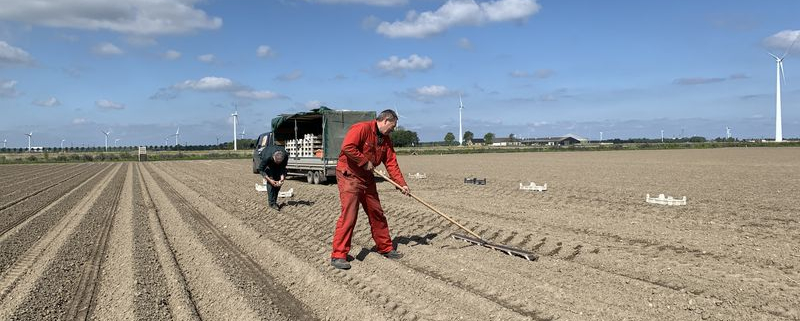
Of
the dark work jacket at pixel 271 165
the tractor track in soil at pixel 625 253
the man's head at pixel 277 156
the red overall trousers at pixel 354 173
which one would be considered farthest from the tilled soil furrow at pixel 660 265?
the dark work jacket at pixel 271 165

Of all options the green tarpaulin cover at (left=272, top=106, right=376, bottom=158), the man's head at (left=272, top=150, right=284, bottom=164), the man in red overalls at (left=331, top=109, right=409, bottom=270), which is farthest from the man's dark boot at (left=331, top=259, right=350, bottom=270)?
the green tarpaulin cover at (left=272, top=106, right=376, bottom=158)

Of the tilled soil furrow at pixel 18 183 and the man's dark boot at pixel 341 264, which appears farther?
the tilled soil furrow at pixel 18 183

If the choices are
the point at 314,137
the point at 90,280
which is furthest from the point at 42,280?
the point at 314,137

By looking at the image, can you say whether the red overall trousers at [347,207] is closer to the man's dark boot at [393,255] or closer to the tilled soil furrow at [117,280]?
the man's dark boot at [393,255]

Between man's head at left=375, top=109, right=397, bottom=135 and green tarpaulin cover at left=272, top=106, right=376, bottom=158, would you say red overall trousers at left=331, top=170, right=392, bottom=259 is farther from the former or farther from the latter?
green tarpaulin cover at left=272, top=106, right=376, bottom=158

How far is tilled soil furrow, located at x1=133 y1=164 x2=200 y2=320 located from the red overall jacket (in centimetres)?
218

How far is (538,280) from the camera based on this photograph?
18.9ft

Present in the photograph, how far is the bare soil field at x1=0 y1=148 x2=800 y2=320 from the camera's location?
5012 millimetres

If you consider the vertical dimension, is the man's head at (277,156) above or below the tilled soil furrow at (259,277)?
above

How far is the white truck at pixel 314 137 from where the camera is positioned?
19.3 m

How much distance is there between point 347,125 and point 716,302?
611 inches

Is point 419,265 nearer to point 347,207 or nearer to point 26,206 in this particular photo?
point 347,207

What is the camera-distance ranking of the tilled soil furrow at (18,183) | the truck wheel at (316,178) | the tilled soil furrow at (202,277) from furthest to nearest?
1. the truck wheel at (316,178)
2. the tilled soil furrow at (18,183)
3. the tilled soil furrow at (202,277)

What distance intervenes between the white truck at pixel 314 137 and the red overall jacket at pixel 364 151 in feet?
35.7
